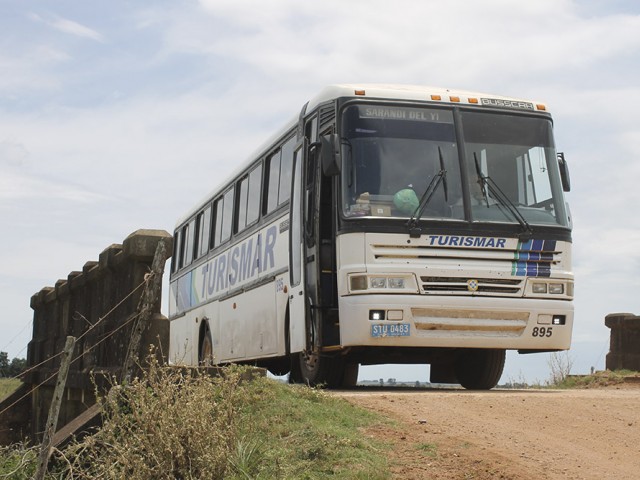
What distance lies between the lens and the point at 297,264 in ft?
47.3

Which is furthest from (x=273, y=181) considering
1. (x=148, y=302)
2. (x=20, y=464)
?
(x=20, y=464)

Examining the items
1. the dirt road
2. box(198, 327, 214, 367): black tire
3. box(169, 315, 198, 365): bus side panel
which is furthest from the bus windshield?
box(169, 315, 198, 365): bus side panel

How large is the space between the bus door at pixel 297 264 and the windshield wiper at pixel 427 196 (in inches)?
67.6

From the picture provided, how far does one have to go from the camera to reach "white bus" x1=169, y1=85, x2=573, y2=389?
13.1 meters

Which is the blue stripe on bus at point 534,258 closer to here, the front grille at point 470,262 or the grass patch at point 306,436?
the front grille at point 470,262

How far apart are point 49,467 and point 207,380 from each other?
2.12 metres

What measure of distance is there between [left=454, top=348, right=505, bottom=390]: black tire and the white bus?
0.8 inches

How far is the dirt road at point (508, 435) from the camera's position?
27.4 feet

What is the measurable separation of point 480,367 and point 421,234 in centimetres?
282

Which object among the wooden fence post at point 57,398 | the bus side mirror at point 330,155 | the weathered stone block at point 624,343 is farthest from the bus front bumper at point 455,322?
the weathered stone block at point 624,343

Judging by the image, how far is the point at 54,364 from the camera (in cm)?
2119

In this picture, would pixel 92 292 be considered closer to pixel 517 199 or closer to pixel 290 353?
pixel 290 353

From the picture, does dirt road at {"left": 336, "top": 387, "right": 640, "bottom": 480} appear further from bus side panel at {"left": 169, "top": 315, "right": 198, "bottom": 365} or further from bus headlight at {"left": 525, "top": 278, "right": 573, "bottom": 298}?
bus side panel at {"left": 169, "top": 315, "right": 198, "bottom": 365}

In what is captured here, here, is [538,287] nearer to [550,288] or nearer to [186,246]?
[550,288]
